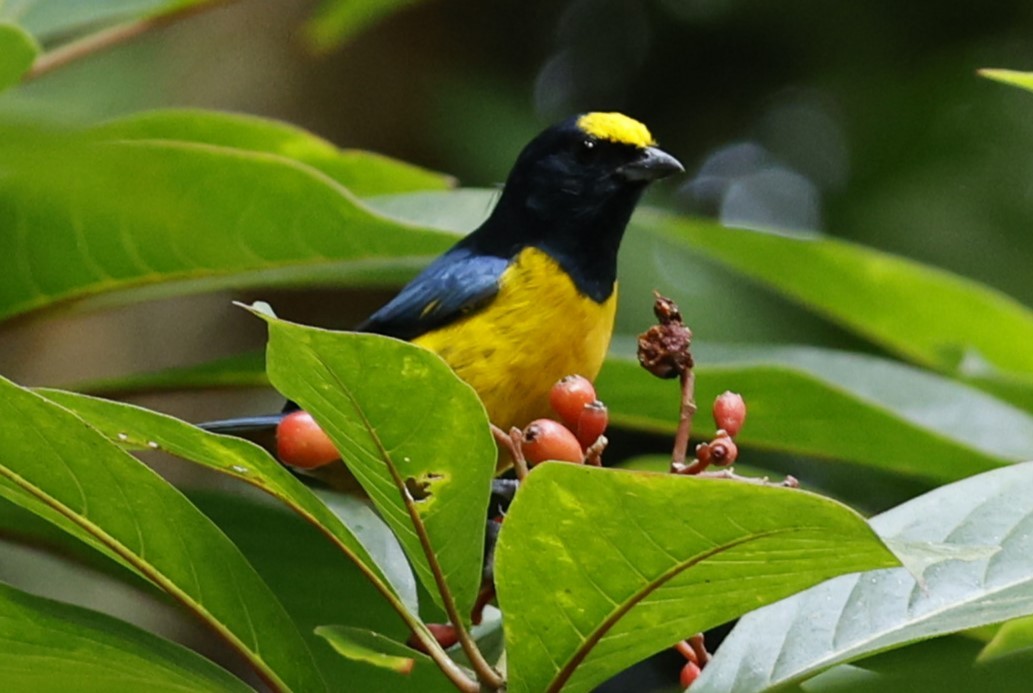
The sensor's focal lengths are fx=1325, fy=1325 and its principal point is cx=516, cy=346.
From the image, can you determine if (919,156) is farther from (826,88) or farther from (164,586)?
(164,586)

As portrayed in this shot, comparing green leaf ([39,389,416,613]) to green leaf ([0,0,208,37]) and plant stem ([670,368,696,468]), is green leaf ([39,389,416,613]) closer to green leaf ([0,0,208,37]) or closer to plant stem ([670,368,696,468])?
plant stem ([670,368,696,468])

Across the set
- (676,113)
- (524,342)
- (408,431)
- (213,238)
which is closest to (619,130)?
(524,342)

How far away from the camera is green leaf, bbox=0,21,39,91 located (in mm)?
1559

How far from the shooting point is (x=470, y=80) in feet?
13.3

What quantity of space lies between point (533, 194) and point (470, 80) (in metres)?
1.94

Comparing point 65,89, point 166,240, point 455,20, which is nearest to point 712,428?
point 166,240

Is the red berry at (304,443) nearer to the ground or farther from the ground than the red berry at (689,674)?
farther from the ground

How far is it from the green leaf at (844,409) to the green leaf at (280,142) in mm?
478

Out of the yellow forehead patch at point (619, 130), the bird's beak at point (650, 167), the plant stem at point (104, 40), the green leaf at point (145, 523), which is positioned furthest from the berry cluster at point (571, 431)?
the plant stem at point (104, 40)

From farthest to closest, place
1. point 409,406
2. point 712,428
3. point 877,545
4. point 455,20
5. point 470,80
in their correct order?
1. point 455,20
2. point 470,80
3. point 712,428
4. point 409,406
5. point 877,545

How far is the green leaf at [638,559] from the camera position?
2.78 ft

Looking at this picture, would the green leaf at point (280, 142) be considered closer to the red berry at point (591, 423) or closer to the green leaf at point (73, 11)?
the green leaf at point (73, 11)

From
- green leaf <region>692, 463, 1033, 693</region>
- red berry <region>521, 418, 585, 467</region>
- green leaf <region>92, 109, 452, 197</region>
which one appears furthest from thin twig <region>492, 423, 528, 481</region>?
green leaf <region>92, 109, 452, 197</region>

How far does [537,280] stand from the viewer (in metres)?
2.02
